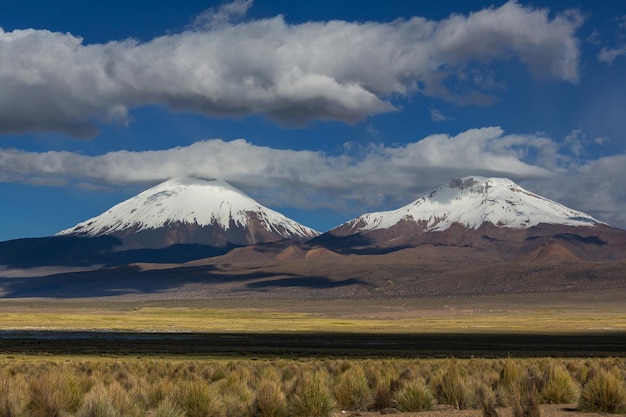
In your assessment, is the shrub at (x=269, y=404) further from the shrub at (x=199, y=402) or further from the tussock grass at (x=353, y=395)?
the tussock grass at (x=353, y=395)

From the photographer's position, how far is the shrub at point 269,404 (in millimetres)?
16109

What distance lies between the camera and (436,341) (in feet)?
220

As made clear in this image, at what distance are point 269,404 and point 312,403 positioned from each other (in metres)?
0.96

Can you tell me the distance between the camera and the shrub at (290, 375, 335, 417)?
54.1ft

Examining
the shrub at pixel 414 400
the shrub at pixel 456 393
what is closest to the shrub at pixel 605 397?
the shrub at pixel 456 393

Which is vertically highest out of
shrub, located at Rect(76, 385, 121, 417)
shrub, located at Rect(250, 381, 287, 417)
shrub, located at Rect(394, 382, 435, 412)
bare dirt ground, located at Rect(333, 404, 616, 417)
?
shrub, located at Rect(76, 385, 121, 417)

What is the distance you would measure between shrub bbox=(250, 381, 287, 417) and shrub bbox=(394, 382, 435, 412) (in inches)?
119

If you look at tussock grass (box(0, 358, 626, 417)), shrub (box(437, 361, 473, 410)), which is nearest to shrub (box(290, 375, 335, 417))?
tussock grass (box(0, 358, 626, 417))

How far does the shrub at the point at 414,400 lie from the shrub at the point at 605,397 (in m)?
3.23

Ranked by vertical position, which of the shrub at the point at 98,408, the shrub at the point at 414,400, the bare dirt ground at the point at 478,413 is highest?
the shrub at the point at 98,408

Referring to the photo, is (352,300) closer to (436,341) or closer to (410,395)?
(436,341)

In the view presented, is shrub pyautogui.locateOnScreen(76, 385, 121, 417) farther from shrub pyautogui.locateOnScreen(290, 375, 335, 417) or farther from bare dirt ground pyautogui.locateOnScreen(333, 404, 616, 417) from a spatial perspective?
bare dirt ground pyautogui.locateOnScreen(333, 404, 616, 417)

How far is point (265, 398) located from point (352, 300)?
18184cm

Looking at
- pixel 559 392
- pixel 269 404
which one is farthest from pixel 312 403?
pixel 559 392
